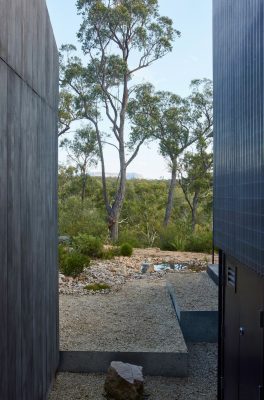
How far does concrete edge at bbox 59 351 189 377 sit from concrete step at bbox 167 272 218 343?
3.98 ft

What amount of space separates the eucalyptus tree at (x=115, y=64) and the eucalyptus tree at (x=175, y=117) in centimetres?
95

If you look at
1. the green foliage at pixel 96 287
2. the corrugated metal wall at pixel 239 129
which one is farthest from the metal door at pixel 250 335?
the green foliage at pixel 96 287

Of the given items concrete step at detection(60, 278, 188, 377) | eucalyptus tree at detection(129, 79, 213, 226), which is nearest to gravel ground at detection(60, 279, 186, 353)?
concrete step at detection(60, 278, 188, 377)

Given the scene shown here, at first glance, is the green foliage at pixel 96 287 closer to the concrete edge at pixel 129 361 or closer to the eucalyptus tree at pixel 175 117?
the concrete edge at pixel 129 361

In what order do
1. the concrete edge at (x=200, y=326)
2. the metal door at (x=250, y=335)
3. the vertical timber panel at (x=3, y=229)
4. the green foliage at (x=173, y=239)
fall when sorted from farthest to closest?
the green foliage at (x=173, y=239), the concrete edge at (x=200, y=326), the metal door at (x=250, y=335), the vertical timber panel at (x=3, y=229)

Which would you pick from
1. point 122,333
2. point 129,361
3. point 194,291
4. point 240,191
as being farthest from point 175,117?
point 240,191

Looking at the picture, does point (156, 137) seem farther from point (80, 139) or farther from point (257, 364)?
point (257, 364)

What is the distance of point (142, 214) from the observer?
20.4 m

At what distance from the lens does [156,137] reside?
18.3 meters

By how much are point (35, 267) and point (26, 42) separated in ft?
5.08

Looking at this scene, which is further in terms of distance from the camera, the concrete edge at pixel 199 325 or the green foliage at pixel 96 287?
the green foliage at pixel 96 287

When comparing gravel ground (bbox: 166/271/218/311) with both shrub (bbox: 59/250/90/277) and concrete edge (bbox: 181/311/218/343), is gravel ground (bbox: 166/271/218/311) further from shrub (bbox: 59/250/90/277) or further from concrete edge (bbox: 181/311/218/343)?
shrub (bbox: 59/250/90/277)

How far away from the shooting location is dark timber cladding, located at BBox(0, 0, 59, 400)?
8.36 feet

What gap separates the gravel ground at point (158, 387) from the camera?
4.32 meters
